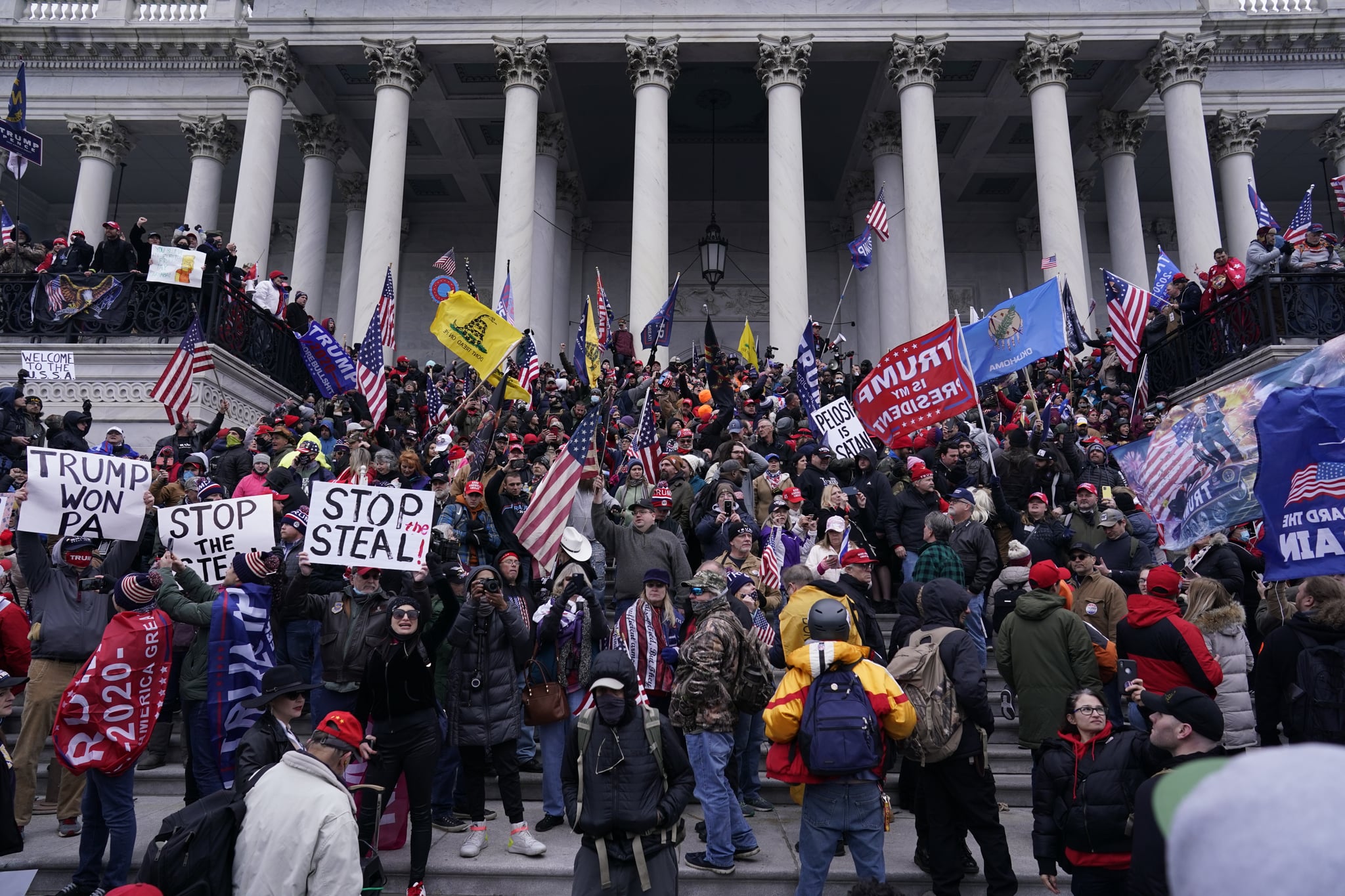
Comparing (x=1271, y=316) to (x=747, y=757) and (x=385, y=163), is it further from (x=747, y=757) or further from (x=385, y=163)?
(x=385, y=163)

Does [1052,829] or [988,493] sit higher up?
[988,493]

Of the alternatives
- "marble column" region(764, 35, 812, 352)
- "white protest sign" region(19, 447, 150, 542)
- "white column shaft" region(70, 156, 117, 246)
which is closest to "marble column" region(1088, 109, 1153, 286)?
"marble column" region(764, 35, 812, 352)

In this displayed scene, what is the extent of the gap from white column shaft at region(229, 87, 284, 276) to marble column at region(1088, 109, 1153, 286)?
2217 centimetres

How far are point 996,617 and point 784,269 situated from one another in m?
14.3

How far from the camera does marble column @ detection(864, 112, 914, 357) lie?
2477cm

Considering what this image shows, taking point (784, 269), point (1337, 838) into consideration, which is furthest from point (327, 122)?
point (1337, 838)

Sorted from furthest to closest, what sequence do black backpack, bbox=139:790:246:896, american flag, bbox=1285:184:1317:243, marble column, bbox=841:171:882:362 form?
1. marble column, bbox=841:171:882:362
2. american flag, bbox=1285:184:1317:243
3. black backpack, bbox=139:790:246:896

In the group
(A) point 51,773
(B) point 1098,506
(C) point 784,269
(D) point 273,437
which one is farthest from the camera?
(C) point 784,269

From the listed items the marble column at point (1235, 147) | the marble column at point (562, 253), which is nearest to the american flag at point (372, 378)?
the marble column at point (562, 253)

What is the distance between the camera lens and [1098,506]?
10359 millimetres

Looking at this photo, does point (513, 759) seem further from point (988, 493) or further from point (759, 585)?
point (988, 493)

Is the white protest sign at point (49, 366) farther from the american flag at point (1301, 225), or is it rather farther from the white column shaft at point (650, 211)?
the american flag at point (1301, 225)

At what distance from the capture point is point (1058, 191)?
21844 mm

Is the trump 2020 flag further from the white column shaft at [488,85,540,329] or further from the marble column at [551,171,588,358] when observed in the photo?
the marble column at [551,171,588,358]
